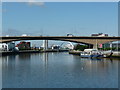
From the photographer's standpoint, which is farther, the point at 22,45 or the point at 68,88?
the point at 22,45

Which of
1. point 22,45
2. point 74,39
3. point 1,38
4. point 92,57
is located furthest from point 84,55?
point 22,45

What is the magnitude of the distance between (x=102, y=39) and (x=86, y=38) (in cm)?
347

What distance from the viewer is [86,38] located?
52.6 meters

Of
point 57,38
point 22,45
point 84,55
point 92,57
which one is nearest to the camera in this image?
point 92,57

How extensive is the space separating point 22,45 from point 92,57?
88.7 meters

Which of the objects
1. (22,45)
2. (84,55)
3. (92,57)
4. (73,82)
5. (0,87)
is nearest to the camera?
(0,87)

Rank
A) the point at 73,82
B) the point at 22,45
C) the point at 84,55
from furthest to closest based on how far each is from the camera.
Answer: the point at 22,45 → the point at 84,55 → the point at 73,82

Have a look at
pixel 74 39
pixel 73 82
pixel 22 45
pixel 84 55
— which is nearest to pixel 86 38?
pixel 74 39

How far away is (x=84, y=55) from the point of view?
42.1m

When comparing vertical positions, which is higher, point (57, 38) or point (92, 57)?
point (57, 38)

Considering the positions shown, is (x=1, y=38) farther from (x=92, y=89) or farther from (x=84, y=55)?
(x=92, y=89)

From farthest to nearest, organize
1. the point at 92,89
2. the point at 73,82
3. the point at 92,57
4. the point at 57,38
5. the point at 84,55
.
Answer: the point at 57,38 → the point at 84,55 → the point at 92,57 → the point at 73,82 → the point at 92,89

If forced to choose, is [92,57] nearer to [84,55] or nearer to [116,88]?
[84,55]

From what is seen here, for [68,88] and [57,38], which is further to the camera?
[57,38]
